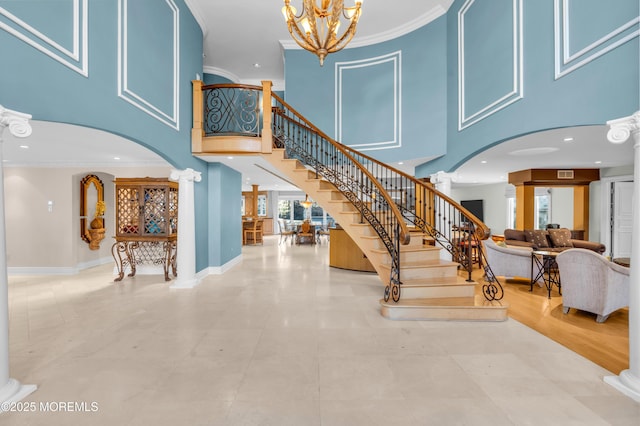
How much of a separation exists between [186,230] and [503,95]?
18.0 feet

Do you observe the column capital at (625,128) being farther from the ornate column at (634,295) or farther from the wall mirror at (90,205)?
the wall mirror at (90,205)

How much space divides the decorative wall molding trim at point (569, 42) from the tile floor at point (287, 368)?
286 cm

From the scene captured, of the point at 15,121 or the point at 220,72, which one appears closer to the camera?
the point at 15,121

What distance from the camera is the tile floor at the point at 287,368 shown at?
2.00 metres

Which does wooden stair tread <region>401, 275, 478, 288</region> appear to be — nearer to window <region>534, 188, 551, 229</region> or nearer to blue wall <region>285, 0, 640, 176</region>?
blue wall <region>285, 0, 640, 176</region>

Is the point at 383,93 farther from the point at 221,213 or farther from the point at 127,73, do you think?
the point at 127,73

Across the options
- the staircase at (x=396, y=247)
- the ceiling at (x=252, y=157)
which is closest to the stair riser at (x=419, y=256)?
the staircase at (x=396, y=247)

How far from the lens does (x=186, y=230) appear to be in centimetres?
531

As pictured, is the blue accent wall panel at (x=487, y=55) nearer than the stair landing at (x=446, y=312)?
No

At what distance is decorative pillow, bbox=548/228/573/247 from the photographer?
7.38 meters

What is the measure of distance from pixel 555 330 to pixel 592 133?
2664 mm

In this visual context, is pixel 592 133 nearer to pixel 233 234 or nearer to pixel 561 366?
pixel 561 366

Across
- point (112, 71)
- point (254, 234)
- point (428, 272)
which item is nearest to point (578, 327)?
point (428, 272)

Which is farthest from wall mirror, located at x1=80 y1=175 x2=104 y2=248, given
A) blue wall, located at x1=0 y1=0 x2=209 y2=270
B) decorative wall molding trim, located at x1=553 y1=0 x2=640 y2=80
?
decorative wall molding trim, located at x1=553 y1=0 x2=640 y2=80
